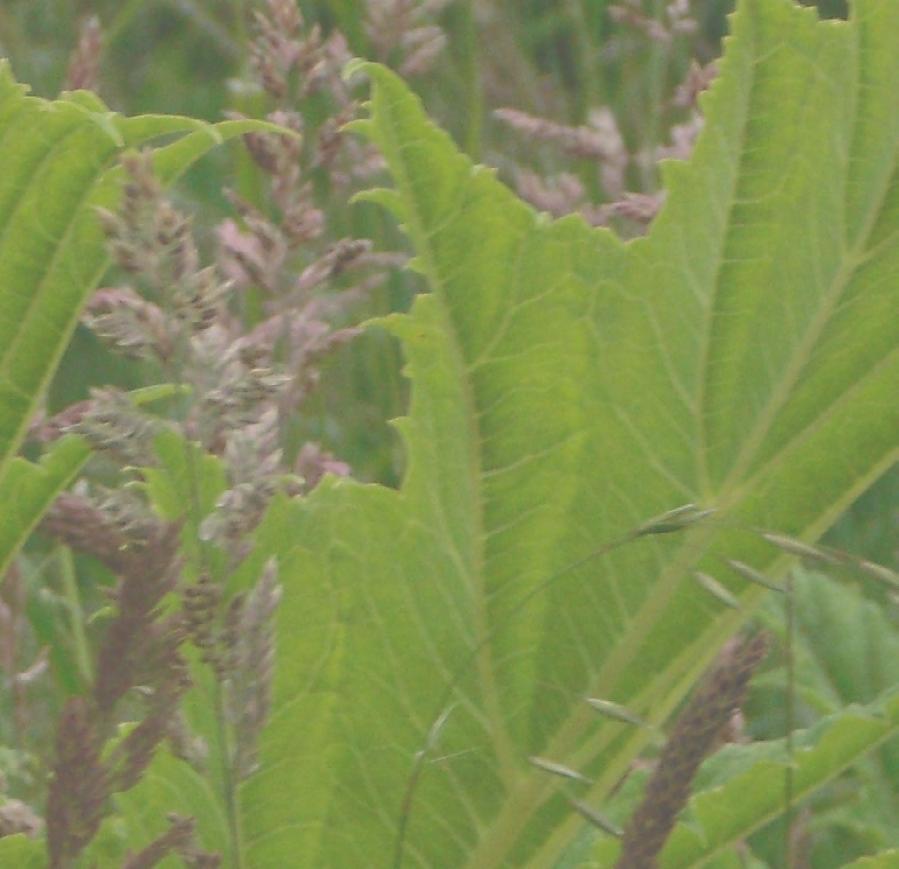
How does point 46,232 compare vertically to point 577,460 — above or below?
above

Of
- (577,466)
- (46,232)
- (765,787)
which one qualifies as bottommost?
(765,787)

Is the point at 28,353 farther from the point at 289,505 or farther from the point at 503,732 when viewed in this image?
the point at 503,732

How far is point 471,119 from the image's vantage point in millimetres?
2436

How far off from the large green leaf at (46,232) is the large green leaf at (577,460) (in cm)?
14

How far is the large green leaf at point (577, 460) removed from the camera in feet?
3.82

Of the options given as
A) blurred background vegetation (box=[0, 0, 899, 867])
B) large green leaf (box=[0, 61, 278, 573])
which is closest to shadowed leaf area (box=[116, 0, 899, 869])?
large green leaf (box=[0, 61, 278, 573])

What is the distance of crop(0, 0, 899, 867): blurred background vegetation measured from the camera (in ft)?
6.44

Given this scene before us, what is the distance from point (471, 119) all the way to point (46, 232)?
133cm

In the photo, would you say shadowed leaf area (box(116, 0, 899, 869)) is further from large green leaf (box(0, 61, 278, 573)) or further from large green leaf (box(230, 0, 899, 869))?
large green leaf (box(0, 61, 278, 573))

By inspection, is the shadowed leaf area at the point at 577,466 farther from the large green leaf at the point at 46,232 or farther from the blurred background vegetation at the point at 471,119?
the blurred background vegetation at the point at 471,119

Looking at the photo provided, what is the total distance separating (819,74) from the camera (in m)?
1.17

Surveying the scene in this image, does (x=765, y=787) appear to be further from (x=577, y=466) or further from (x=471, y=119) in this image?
(x=471, y=119)

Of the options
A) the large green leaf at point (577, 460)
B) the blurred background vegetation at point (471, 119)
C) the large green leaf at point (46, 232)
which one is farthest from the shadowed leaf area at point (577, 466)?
the blurred background vegetation at point (471, 119)

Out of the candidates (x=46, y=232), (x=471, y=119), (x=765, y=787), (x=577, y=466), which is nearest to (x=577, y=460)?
(x=577, y=466)
